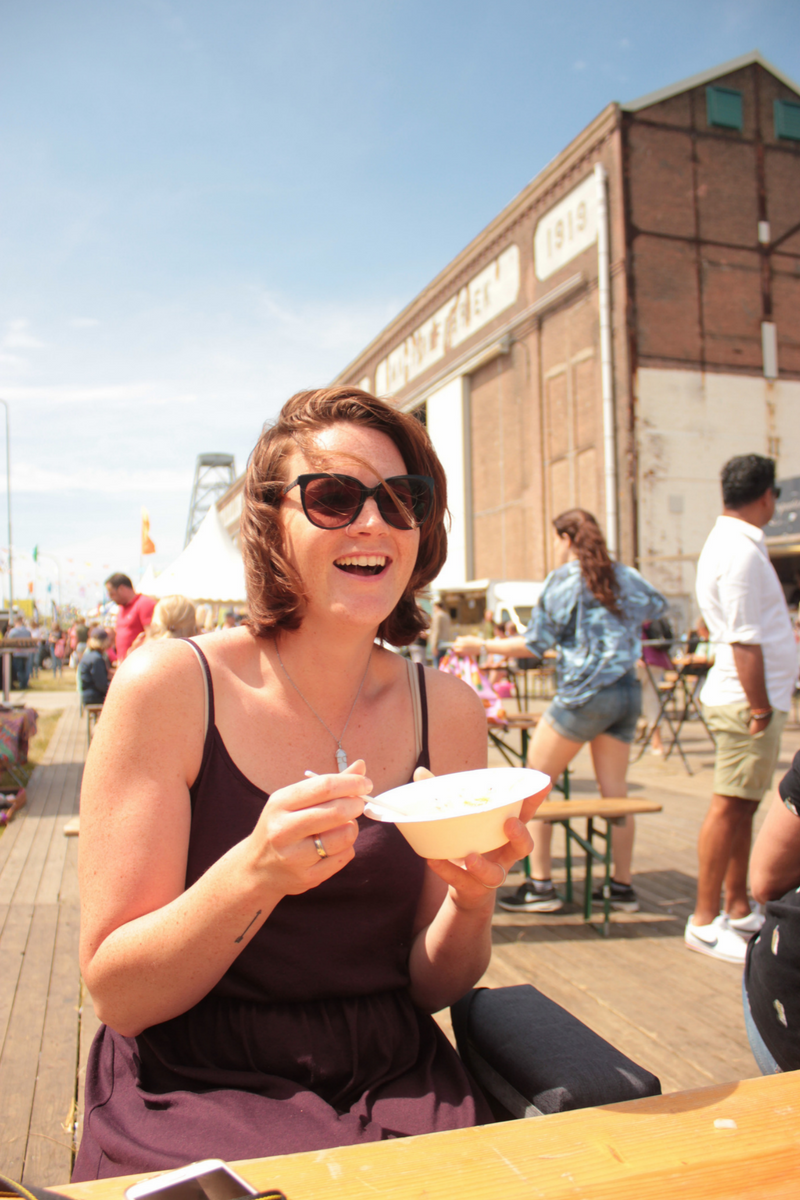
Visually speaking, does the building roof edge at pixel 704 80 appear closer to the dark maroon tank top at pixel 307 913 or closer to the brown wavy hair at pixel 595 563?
the brown wavy hair at pixel 595 563

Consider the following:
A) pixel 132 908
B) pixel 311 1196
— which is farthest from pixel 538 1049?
pixel 132 908

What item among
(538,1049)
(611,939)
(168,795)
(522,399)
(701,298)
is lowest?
(611,939)

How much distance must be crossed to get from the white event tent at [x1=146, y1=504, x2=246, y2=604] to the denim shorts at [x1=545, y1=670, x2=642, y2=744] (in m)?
7.53

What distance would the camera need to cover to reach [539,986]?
11.1ft

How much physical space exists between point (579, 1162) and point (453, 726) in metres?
0.83

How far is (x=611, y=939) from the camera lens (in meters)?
3.97

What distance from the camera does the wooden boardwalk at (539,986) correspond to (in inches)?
102

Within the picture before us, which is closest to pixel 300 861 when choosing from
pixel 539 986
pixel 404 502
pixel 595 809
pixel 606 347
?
pixel 404 502

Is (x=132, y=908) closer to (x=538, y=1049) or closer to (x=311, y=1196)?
(x=311, y=1196)

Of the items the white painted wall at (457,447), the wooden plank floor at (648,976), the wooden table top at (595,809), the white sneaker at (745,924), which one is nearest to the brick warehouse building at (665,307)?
the white painted wall at (457,447)

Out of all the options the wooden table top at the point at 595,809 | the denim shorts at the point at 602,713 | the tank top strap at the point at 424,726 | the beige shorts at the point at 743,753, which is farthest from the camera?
the denim shorts at the point at 602,713

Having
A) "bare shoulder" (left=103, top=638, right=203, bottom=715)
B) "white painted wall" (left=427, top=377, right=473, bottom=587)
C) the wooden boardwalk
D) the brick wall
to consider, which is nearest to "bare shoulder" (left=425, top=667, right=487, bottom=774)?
"bare shoulder" (left=103, top=638, right=203, bottom=715)

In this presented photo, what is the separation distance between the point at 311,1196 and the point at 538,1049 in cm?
58

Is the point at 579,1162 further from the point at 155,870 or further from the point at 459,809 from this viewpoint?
the point at 155,870
